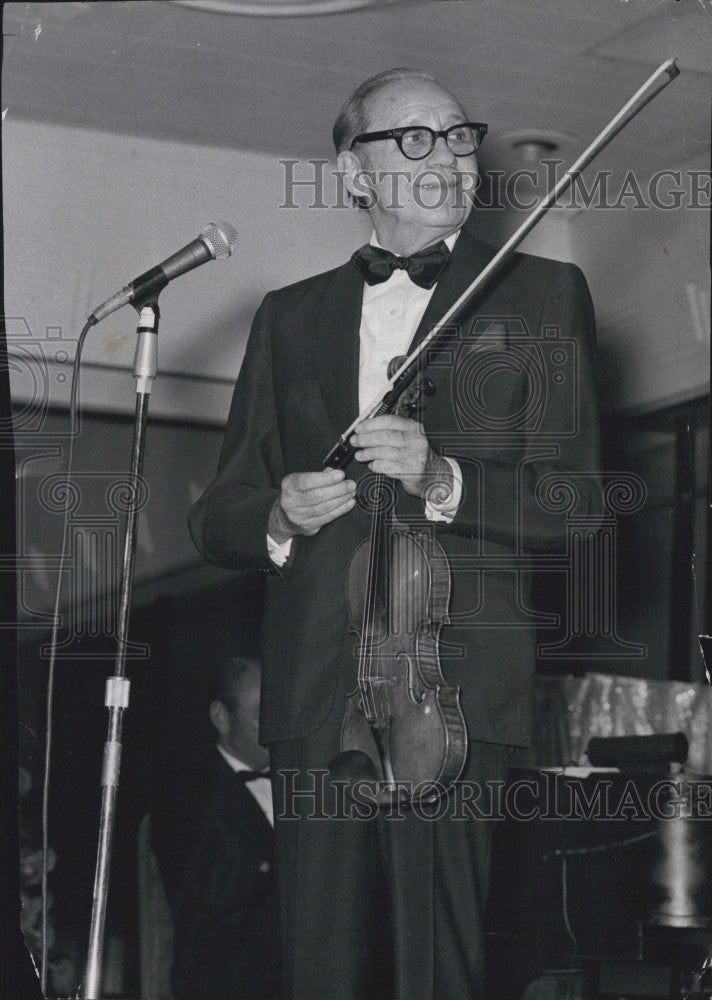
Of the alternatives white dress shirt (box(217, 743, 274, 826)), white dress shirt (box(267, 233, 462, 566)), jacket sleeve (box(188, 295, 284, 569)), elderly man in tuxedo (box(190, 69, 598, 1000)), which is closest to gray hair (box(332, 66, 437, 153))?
elderly man in tuxedo (box(190, 69, 598, 1000))

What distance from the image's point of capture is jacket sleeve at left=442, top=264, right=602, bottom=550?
1.66 meters

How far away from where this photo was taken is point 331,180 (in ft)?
7.40

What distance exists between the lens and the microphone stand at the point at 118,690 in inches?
59.7

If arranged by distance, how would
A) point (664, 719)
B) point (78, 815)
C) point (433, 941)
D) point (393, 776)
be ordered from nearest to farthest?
1. point (393, 776)
2. point (433, 941)
3. point (78, 815)
4. point (664, 719)

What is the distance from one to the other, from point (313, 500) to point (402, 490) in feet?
0.48

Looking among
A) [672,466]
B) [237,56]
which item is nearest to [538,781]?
[672,466]

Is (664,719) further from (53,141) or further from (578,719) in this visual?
(53,141)

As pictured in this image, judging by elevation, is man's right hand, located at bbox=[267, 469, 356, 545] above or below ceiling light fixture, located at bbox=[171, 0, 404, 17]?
below

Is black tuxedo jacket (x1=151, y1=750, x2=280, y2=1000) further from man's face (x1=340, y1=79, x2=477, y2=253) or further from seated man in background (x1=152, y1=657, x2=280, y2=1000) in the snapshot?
man's face (x1=340, y1=79, x2=477, y2=253)

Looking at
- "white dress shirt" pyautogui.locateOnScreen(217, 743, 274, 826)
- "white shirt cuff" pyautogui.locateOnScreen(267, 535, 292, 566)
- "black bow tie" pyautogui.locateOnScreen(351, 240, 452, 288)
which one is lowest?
"white dress shirt" pyautogui.locateOnScreen(217, 743, 274, 826)

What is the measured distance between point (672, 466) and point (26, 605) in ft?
3.99

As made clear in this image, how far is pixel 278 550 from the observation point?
5.74 ft

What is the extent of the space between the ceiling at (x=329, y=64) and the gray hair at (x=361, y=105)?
0.44 meters

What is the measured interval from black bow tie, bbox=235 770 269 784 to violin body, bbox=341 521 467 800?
3.11 feet
